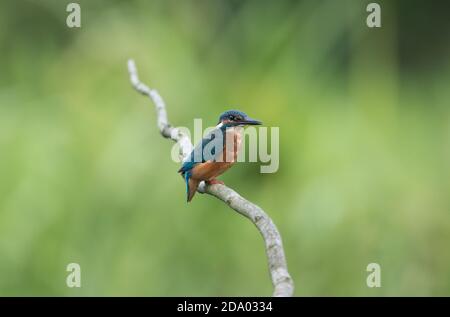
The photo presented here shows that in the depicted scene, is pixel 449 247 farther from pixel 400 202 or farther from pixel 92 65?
pixel 92 65

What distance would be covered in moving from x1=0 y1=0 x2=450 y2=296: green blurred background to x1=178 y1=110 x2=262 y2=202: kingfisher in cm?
115

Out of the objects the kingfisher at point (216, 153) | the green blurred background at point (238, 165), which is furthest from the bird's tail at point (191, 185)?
the green blurred background at point (238, 165)

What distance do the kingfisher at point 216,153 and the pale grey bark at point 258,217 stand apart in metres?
0.06

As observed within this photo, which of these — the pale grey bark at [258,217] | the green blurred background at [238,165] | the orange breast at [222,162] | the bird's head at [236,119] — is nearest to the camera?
the pale grey bark at [258,217]

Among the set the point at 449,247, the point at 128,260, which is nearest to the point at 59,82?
the point at 128,260

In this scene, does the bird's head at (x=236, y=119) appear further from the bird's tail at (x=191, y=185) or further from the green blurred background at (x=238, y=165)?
the green blurred background at (x=238, y=165)

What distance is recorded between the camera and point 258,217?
2.38 m

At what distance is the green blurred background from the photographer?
4.73 metres

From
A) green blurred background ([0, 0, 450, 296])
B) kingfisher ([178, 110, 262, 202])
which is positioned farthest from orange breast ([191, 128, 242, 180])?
green blurred background ([0, 0, 450, 296])

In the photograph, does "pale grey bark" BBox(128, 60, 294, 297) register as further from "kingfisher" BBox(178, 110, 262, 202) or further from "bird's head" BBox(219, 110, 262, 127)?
"bird's head" BBox(219, 110, 262, 127)

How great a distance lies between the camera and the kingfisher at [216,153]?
136 inches

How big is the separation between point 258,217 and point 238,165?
8.04ft

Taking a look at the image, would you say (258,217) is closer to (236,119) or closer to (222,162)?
(222,162)

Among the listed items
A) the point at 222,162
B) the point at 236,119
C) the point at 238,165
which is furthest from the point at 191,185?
the point at 238,165
